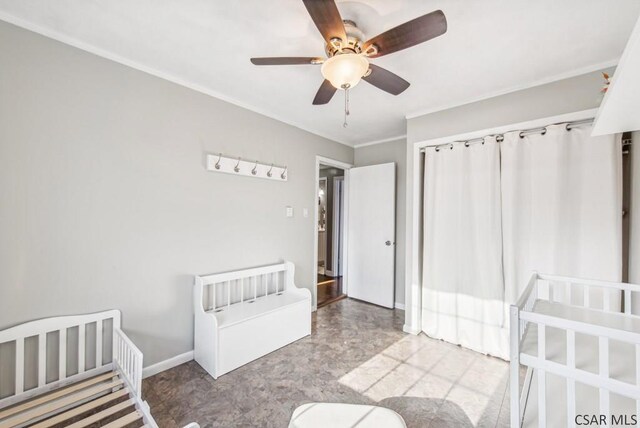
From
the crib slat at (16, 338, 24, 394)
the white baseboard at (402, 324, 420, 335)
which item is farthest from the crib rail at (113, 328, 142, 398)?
the white baseboard at (402, 324, 420, 335)

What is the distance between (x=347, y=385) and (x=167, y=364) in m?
1.48

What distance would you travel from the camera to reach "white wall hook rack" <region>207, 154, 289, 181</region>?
8.11 ft

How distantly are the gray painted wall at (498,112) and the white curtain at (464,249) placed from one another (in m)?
0.16

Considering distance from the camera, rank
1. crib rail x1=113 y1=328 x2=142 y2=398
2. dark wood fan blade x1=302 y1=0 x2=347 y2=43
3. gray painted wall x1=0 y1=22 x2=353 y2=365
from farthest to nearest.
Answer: gray painted wall x1=0 y1=22 x2=353 y2=365 < crib rail x1=113 y1=328 x2=142 y2=398 < dark wood fan blade x1=302 y1=0 x2=347 y2=43

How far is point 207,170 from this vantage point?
2439 mm

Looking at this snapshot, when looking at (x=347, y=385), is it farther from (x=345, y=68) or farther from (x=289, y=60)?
(x=289, y=60)

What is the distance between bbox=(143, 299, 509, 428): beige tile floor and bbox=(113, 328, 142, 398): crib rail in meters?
0.31

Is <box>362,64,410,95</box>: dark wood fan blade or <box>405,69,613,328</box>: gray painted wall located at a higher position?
<box>405,69,613,328</box>: gray painted wall

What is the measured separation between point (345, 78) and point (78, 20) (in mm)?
1666

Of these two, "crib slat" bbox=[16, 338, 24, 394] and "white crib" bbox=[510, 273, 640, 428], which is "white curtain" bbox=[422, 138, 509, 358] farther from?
"crib slat" bbox=[16, 338, 24, 394]

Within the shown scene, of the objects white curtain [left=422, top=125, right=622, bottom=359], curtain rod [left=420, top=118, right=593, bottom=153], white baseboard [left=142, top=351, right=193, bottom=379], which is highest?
curtain rod [left=420, top=118, right=593, bottom=153]

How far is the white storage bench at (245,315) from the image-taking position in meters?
2.14

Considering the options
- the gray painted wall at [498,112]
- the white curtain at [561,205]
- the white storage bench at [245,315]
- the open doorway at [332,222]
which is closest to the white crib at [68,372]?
the white storage bench at [245,315]

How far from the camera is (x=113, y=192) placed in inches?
75.8
